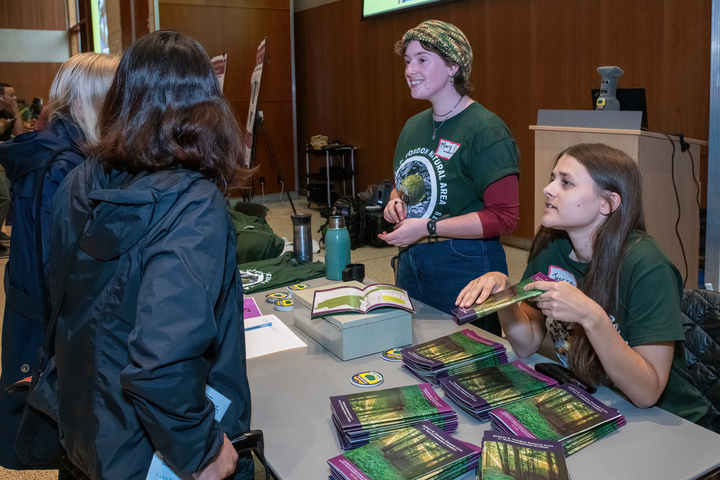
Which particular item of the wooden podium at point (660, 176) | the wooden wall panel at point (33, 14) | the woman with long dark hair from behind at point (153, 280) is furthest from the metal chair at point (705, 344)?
the wooden wall panel at point (33, 14)

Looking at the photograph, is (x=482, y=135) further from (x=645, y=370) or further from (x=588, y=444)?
(x=588, y=444)

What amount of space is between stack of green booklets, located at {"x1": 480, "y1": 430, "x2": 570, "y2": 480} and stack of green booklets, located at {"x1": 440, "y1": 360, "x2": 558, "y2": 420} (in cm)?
13

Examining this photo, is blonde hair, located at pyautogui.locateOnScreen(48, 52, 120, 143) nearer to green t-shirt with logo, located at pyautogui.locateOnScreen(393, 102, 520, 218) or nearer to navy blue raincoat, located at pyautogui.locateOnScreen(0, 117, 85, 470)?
navy blue raincoat, located at pyautogui.locateOnScreen(0, 117, 85, 470)

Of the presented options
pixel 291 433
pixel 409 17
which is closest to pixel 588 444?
pixel 291 433

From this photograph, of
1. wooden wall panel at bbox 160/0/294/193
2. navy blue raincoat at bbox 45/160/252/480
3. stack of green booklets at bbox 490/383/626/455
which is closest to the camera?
navy blue raincoat at bbox 45/160/252/480

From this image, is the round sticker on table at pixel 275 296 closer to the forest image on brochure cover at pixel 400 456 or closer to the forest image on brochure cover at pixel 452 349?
the forest image on brochure cover at pixel 452 349

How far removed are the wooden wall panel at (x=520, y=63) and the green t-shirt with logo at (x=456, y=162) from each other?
1.58 meters

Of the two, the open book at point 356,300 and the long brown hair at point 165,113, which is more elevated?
the long brown hair at point 165,113

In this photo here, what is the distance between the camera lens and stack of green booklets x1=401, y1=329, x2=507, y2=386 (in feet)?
4.47

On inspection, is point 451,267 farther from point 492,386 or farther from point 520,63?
point 520,63

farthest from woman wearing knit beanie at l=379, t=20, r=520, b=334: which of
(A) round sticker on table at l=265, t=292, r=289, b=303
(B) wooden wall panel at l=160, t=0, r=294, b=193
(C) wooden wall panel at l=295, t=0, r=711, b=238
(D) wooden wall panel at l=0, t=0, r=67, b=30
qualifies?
(D) wooden wall panel at l=0, t=0, r=67, b=30

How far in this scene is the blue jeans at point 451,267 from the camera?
6.35ft

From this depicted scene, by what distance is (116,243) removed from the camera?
35.6 inches

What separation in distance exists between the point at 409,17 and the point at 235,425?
553 centimetres
